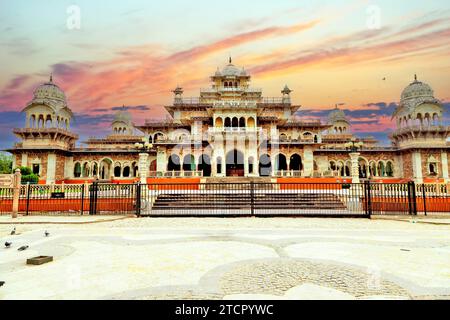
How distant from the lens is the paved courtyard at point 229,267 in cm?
326

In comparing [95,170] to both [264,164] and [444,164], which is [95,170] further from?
[444,164]

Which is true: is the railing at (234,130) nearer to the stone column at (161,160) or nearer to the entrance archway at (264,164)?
the entrance archway at (264,164)

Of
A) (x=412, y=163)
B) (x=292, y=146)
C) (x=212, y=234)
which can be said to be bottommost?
(x=212, y=234)

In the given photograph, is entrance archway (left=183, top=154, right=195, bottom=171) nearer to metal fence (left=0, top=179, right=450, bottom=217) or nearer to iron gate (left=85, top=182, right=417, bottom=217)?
iron gate (left=85, top=182, right=417, bottom=217)

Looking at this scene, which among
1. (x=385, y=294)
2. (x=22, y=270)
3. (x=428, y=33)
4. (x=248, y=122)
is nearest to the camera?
(x=385, y=294)

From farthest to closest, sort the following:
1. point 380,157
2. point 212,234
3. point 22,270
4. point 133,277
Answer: point 380,157 → point 212,234 → point 22,270 → point 133,277

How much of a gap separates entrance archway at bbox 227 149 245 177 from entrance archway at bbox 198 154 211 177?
271 centimetres

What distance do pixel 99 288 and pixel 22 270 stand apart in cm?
187

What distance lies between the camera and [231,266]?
4418mm

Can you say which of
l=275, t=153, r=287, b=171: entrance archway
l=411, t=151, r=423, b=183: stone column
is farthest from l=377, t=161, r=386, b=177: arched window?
l=275, t=153, r=287, b=171: entrance archway

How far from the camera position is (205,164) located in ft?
115

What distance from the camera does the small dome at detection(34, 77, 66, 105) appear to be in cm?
3743
